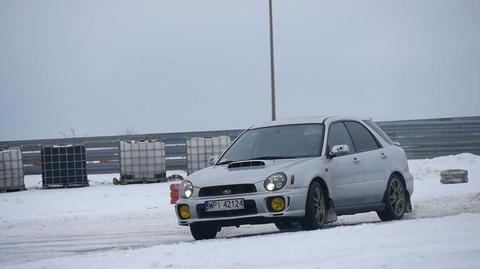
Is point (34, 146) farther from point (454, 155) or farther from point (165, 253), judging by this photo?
point (165, 253)

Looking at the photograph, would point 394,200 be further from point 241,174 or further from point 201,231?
point 201,231

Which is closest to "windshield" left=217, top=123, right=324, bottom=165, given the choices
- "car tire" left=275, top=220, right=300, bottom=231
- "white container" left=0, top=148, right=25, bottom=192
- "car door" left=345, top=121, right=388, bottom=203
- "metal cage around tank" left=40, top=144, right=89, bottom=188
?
"car door" left=345, top=121, right=388, bottom=203

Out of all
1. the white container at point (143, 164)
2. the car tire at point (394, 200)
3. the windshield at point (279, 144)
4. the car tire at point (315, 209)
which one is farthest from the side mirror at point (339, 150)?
the white container at point (143, 164)

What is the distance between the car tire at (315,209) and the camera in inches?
412

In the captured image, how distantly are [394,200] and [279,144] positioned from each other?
1.94m

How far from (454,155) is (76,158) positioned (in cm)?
1270

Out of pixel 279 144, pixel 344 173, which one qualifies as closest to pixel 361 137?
pixel 344 173

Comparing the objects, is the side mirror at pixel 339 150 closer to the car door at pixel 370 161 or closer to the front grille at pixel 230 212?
the car door at pixel 370 161

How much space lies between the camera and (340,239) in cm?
852

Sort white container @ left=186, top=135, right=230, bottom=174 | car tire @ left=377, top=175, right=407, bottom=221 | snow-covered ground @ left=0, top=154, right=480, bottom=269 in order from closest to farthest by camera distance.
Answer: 1. snow-covered ground @ left=0, top=154, right=480, bottom=269
2. car tire @ left=377, top=175, right=407, bottom=221
3. white container @ left=186, top=135, right=230, bottom=174

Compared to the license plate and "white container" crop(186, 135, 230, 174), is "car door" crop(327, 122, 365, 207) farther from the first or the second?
"white container" crop(186, 135, 230, 174)

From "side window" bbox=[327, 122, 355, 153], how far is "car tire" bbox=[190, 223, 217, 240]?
1.88 meters

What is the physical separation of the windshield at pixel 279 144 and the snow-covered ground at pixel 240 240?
40.2 inches

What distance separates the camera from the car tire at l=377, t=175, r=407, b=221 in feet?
39.9
